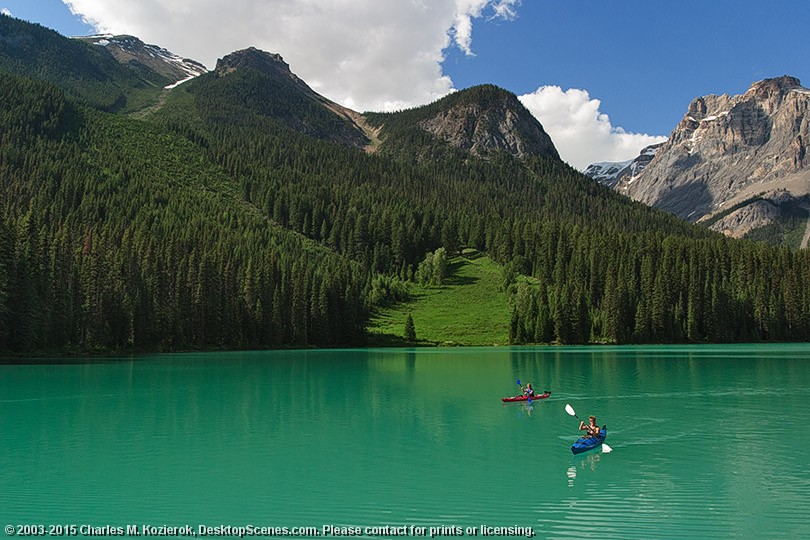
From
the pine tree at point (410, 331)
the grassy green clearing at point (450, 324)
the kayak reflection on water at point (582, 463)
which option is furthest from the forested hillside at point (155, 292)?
the kayak reflection on water at point (582, 463)

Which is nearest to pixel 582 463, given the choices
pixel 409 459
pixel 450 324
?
pixel 409 459

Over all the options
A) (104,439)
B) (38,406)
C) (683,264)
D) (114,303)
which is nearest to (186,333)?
(114,303)

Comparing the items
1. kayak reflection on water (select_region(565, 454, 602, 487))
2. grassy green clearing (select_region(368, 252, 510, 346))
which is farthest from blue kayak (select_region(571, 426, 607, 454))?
grassy green clearing (select_region(368, 252, 510, 346))

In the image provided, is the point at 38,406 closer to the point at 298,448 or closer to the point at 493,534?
the point at 298,448

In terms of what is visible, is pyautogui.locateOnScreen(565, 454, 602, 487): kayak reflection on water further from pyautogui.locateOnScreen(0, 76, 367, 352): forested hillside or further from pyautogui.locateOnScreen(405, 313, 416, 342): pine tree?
pyautogui.locateOnScreen(405, 313, 416, 342): pine tree

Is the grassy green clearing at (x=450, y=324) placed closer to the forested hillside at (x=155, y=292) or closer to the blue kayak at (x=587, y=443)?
the forested hillside at (x=155, y=292)

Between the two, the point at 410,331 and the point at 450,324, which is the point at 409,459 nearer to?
the point at 410,331

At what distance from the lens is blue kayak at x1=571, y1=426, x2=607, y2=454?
114 ft

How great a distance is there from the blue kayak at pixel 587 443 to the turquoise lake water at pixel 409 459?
533 millimetres

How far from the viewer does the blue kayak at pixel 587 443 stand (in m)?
34.8

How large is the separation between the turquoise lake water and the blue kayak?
0.53 meters

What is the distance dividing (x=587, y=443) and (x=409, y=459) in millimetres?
10344

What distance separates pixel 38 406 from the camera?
52.0 m

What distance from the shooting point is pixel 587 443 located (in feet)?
115
